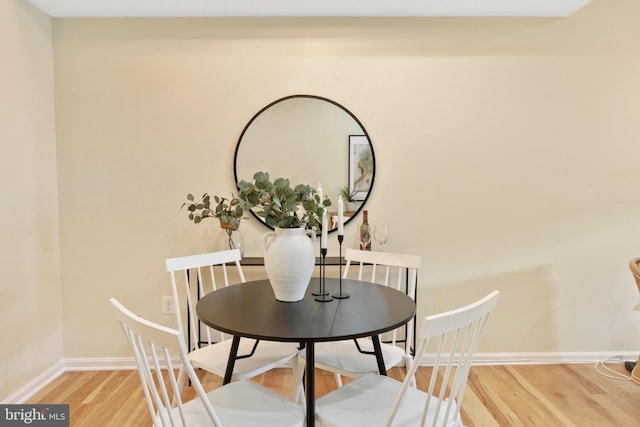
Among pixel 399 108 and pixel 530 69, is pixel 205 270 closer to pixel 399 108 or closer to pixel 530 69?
pixel 399 108

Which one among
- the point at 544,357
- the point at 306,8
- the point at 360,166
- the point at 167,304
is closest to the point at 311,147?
the point at 360,166

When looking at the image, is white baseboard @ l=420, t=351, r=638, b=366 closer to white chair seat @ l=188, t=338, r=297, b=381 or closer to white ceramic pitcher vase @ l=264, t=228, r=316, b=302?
white chair seat @ l=188, t=338, r=297, b=381

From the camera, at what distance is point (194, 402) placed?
4.87 feet

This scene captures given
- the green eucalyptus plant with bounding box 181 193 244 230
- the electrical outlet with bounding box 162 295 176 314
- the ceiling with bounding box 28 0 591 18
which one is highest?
the ceiling with bounding box 28 0 591 18

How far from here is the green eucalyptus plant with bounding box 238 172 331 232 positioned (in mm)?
1599

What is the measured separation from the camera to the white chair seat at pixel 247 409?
1.35m

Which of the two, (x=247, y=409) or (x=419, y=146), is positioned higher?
(x=419, y=146)

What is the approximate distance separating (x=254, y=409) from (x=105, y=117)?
2.10m

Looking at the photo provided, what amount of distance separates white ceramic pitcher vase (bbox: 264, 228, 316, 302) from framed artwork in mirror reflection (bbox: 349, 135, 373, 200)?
109 centimetres

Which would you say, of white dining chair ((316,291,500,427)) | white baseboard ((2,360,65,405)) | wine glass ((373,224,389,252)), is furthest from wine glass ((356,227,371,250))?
white baseboard ((2,360,65,405))

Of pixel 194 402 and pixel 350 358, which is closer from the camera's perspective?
pixel 194 402

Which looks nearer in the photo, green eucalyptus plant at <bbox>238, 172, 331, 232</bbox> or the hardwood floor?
green eucalyptus plant at <bbox>238, 172, 331, 232</bbox>

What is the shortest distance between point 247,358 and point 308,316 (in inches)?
20.8

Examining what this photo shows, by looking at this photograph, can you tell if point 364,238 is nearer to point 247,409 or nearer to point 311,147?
point 311,147
